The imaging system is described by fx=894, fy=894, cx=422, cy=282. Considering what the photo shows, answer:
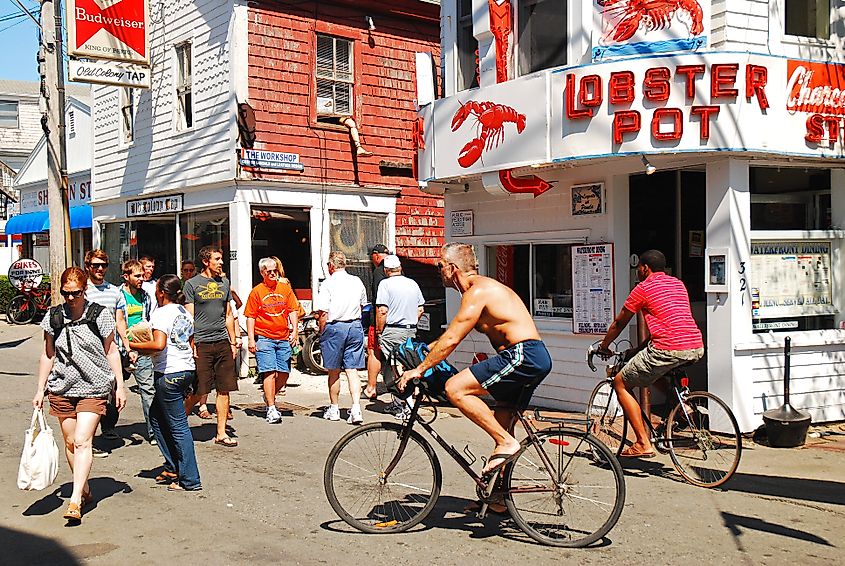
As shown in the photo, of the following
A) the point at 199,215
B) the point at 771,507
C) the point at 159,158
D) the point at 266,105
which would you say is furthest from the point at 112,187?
the point at 771,507

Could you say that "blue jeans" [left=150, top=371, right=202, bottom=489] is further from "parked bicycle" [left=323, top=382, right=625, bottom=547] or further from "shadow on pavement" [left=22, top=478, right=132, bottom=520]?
"parked bicycle" [left=323, top=382, right=625, bottom=547]

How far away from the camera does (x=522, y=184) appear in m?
10.6

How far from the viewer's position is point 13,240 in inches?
1156

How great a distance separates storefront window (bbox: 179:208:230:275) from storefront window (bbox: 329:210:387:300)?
1.85m

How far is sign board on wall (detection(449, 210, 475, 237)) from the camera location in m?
12.1

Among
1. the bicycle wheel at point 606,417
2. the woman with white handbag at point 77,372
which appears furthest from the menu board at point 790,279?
the woman with white handbag at point 77,372

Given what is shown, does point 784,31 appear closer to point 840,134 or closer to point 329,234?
point 840,134

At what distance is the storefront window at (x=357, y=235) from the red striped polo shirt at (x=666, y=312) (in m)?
8.95

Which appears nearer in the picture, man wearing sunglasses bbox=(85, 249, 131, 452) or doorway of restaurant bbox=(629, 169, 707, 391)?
man wearing sunglasses bbox=(85, 249, 131, 452)

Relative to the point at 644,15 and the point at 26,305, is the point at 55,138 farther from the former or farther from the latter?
the point at 644,15

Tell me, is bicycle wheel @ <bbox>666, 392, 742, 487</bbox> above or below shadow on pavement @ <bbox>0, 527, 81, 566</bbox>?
above

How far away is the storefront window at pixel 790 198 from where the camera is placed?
9602 mm

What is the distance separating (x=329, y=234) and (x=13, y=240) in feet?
58.9

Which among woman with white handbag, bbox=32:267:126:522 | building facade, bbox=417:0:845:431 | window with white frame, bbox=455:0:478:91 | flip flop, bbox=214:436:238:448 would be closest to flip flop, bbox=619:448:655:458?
building facade, bbox=417:0:845:431
